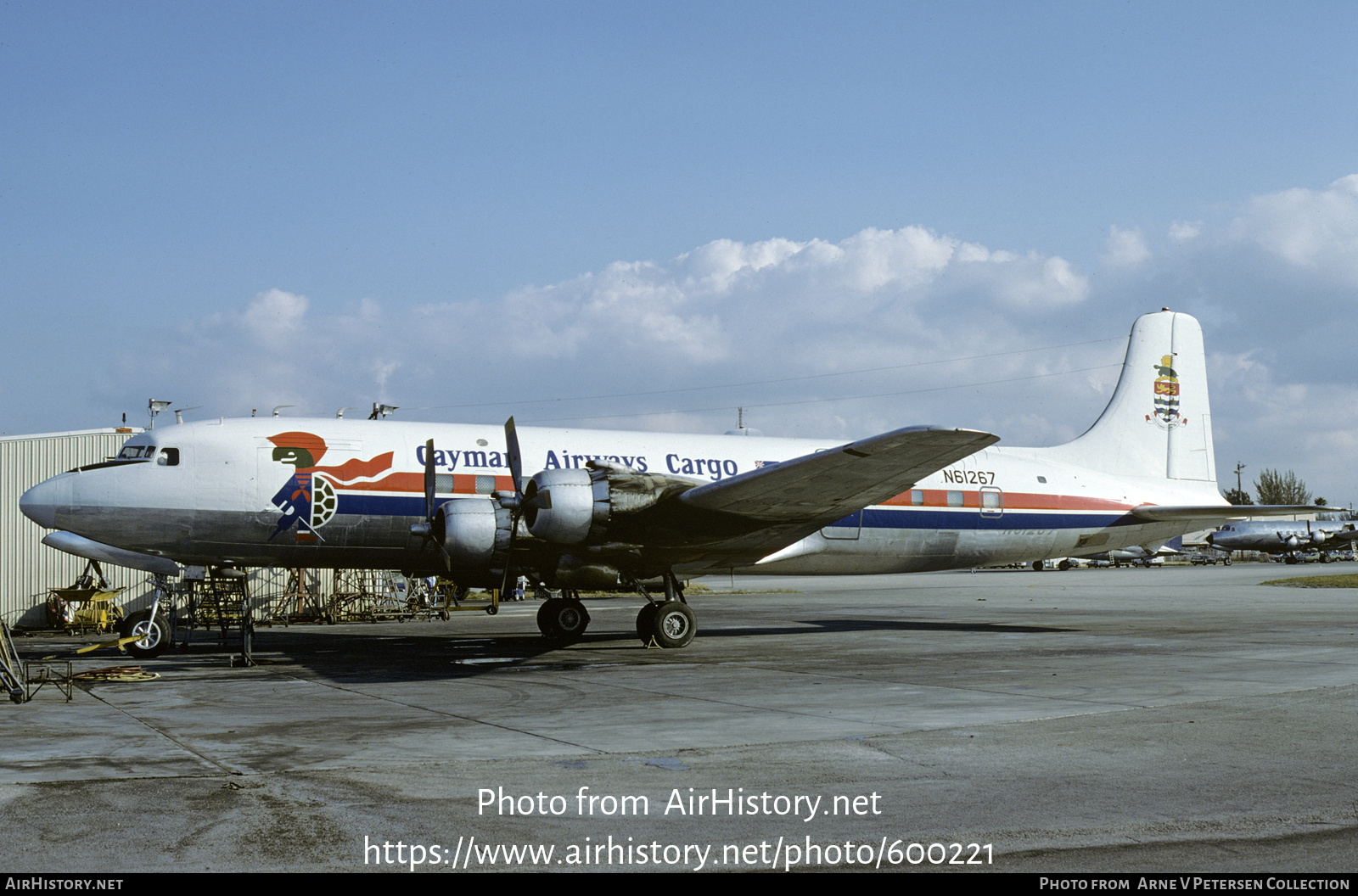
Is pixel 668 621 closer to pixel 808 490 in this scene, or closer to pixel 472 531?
pixel 808 490

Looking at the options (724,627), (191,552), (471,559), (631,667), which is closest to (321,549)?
(191,552)

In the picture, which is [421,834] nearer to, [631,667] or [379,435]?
[631,667]

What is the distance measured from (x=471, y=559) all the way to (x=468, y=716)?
5446 mm

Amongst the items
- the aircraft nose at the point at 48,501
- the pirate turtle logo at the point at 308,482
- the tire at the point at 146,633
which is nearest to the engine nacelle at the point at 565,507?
the pirate turtle logo at the point at 308,482

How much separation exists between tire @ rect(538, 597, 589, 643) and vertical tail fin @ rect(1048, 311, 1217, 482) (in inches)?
489

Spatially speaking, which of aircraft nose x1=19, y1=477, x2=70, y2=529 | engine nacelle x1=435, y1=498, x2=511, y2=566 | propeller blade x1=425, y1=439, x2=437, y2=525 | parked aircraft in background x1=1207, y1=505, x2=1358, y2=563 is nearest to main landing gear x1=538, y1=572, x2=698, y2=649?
engine nacelle x1=435, y1=498, x2=511, y2=566

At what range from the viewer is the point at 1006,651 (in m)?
17.3

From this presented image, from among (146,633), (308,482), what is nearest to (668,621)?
(308,482)

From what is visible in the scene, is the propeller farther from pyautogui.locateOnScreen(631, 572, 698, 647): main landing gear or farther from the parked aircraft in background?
the parked aircraft in background

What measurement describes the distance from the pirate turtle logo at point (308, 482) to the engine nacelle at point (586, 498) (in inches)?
156

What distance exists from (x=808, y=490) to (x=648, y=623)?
13.8 feet

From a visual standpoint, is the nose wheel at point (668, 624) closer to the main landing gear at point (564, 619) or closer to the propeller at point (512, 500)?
the main landing gear at point (564, 619)

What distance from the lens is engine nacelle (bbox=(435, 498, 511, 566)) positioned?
51.2 feet

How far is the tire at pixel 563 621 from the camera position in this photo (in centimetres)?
2038
